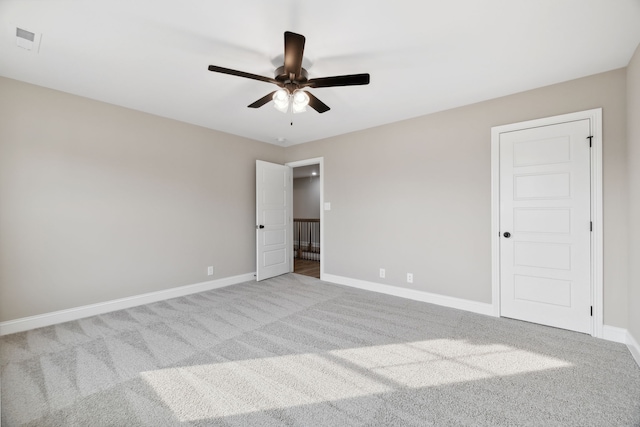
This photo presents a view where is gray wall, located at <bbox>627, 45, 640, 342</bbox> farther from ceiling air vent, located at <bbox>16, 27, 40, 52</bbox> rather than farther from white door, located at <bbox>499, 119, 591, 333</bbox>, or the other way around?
ceiling air vent, located at <bbox>16, 27, 40, 52</bbox>

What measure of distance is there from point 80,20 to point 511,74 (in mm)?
3678

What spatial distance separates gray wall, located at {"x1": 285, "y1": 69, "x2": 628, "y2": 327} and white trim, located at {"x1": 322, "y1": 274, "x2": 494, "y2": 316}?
72 millimetres

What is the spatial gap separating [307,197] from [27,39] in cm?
732

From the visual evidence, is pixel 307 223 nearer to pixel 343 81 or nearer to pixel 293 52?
pixel 343 81

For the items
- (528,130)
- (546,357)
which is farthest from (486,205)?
(546,357)

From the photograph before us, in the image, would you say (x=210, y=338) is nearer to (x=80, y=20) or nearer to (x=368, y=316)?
(x=368, y=316)

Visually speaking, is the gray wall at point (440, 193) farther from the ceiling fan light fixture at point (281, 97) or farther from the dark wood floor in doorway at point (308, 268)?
the ceiling fan light fixture at point (281, 97)

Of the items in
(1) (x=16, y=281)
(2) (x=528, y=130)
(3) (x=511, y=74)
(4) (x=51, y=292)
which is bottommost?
(4) (x=51, y=292)

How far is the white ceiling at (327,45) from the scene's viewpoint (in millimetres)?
1727

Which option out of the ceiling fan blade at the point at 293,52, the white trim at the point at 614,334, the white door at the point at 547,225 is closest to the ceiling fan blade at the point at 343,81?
the ceiling fan blade at the point at 293,52

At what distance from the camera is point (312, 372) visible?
6.46 ft

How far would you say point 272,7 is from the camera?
5.61 ft

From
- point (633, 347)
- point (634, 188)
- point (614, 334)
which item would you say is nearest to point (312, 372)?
point (633, 347)

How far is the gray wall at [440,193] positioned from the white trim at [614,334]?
0.05 metres
